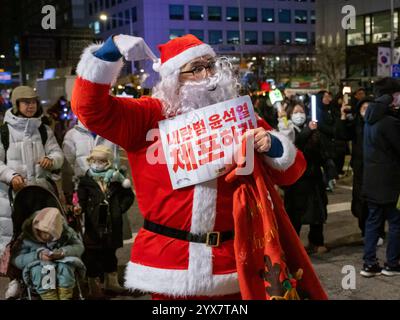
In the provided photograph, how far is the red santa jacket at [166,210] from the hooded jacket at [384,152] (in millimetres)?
2667

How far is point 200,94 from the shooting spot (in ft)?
8.46

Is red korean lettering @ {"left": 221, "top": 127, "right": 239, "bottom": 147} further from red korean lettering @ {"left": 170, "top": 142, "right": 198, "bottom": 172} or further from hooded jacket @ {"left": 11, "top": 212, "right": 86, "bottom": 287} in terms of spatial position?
hooded jacket @ {"left": 11, "top": 212, "right": 86, "bottom": 287}

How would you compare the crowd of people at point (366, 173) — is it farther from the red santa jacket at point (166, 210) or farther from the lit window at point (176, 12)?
the lit window at point (176, 12)

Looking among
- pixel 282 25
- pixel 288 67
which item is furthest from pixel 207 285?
pixel 282 25

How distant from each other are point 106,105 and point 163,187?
481 millimetres

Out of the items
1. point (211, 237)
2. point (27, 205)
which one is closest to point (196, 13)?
point (27, 205)

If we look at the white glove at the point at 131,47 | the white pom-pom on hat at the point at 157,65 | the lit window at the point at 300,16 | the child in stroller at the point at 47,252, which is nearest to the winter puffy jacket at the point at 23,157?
the child in stroller at the point at 47,252

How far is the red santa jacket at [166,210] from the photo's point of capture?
2.48 m

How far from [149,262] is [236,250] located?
440mm

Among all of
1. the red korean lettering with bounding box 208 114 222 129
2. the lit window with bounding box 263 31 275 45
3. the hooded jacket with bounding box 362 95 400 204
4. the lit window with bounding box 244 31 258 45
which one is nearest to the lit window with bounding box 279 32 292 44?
the lit window with bounding box 263 31 275 45

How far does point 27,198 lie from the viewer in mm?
4453

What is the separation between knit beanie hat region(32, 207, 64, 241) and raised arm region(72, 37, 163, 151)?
6.19 feet

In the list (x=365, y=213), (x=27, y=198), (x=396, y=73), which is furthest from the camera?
(x=396, y=73)

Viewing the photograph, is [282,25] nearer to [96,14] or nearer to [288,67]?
Answer: [288,67]
